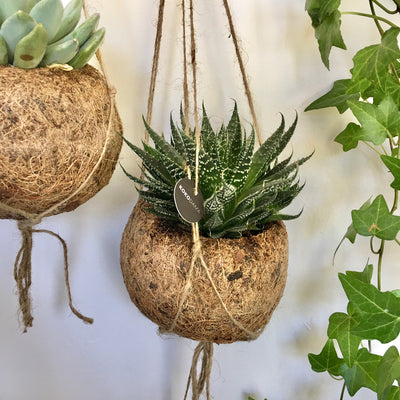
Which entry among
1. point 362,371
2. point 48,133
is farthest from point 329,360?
point 48,133

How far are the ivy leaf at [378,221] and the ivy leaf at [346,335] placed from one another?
157mm

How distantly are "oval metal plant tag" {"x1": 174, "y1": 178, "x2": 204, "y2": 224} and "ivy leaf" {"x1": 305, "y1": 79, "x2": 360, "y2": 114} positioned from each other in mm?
382

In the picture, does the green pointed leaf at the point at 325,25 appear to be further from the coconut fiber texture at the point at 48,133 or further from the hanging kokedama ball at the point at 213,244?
the coconut fiber texture at the point at 48,133

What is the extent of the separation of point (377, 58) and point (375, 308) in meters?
0.41

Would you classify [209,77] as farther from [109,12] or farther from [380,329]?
[380,329]

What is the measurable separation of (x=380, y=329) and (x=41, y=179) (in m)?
0.50

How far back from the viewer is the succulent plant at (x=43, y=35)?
2.08 feet

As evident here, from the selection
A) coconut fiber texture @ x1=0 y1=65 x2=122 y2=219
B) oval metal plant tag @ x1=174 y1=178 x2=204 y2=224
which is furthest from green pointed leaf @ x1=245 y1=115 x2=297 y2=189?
coconut fiber texture @ x1=0 y1=65 x2=122 y2=219

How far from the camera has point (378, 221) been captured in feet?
2.74

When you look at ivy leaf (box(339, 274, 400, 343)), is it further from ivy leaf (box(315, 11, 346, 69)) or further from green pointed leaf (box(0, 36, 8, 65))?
green pointed leaf (box(0, 36, 8, 65))

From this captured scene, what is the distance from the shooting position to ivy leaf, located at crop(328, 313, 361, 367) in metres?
0.86

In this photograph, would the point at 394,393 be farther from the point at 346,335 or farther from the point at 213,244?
the point at 213,244

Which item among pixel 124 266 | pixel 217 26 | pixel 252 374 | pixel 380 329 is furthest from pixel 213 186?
pixel 252 374

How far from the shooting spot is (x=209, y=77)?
105 centimetres
